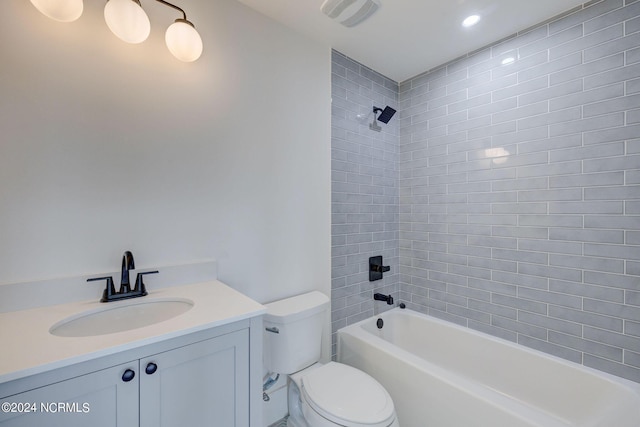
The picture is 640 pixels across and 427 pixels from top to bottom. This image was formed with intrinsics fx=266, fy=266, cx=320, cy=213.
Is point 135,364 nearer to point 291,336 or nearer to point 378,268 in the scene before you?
point 291,336

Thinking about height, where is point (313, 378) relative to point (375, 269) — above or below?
below

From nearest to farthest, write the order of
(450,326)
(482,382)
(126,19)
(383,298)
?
(126,19) < (482,382) < (450,326) < (383,298)

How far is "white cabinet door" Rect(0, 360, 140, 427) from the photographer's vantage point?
67 centimetres

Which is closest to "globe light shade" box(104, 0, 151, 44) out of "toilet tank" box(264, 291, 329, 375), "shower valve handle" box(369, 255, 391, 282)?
"toilet tank" box(264, 291, 329, 375)

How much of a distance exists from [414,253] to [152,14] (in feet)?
7.90

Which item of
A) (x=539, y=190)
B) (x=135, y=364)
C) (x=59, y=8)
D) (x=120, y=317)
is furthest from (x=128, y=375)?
(x=539, y=190)

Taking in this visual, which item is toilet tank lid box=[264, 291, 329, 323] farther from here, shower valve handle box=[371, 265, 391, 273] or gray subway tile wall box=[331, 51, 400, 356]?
shower valve handle box=[371, 265, 391, 273]

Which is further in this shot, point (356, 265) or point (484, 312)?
point (356, 265)

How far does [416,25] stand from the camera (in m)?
1.74

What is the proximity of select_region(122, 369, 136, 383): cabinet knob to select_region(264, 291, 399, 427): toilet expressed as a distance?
0.71 m

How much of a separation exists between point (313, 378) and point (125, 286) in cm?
104

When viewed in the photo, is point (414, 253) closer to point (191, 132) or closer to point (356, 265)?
point (356, 265)

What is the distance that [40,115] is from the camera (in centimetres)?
106

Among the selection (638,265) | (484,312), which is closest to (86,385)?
(484,312)
